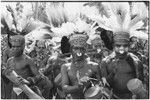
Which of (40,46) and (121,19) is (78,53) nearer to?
(121,19)

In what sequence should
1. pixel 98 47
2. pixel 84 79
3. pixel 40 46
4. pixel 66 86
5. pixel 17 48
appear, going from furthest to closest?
1. pixel 40 46
2. pixel 98 47
3. pixel 17 48
4. pixel 66 86
5. pixel 84 79

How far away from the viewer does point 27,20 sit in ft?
19.9

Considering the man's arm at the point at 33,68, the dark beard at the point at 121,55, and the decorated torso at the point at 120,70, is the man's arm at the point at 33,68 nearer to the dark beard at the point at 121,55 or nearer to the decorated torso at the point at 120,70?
the decorated torso at the point at 120,70

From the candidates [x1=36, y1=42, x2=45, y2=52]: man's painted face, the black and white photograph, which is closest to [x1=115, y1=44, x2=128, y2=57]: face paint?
the black and white photograph

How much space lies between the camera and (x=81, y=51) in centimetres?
526

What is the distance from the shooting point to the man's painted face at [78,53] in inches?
207

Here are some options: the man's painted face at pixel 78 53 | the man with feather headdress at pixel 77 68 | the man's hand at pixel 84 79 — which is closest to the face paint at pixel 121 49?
the man with feather headdress at pixel 77 68

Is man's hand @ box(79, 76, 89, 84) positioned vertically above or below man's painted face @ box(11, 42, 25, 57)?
below

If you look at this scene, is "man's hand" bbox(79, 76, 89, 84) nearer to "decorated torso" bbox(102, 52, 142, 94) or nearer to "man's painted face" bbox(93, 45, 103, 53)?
"decorated torso" bbox(102, 52, 142, 94)

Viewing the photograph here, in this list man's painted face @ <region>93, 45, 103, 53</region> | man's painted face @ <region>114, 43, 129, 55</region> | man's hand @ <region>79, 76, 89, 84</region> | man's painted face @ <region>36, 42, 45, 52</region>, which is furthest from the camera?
man's painted face @ <region>36, 42, 45, 52</region>

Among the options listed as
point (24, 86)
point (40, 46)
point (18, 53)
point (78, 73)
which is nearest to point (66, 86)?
point (78, 73)

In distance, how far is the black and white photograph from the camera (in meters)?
5.29

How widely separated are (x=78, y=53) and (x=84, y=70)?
0.25 m

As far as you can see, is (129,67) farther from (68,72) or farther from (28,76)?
(28,76)
